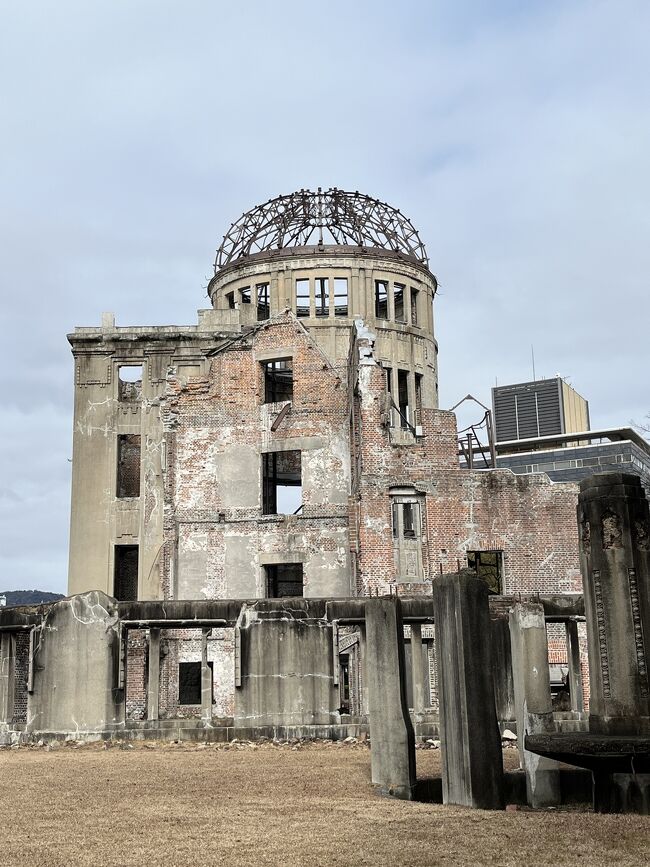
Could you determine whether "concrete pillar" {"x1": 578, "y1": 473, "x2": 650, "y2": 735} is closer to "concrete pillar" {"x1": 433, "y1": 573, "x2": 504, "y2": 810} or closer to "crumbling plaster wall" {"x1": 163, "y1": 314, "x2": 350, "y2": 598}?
"concrete pillar" {"x1": 433, "y1": 573, "x2": 504, "y2": 810}

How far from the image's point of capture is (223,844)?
843 centimetres

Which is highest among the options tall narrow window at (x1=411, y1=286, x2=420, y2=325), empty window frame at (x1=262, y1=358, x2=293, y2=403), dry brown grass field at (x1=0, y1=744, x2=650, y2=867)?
tall narrow window at (x1=411, y1=286, x2=420, y2=325)

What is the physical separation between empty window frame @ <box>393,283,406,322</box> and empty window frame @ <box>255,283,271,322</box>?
4.83m

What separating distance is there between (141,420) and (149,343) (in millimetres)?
2719

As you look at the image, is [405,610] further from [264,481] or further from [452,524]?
[264,481]

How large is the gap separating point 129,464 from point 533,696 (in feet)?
89.1

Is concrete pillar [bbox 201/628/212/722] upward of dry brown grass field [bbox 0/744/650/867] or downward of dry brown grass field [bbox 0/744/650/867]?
upward

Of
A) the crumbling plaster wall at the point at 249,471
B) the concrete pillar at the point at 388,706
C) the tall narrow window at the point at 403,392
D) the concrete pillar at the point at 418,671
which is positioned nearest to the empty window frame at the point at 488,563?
the crumbling plaster wall at the point at 249,471

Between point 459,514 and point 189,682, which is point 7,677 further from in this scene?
point 459,514

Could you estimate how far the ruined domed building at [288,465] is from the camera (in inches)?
1167

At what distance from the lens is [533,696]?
41.2 ft

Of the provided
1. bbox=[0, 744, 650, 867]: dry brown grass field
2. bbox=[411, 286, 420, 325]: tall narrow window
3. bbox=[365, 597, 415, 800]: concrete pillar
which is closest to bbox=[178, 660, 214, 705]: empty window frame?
bbox=[411, 286, 420, 325]: tall narrow window

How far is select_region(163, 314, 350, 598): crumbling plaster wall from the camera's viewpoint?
3216 centimetres

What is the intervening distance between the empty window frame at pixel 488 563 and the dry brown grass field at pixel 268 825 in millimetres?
15383
